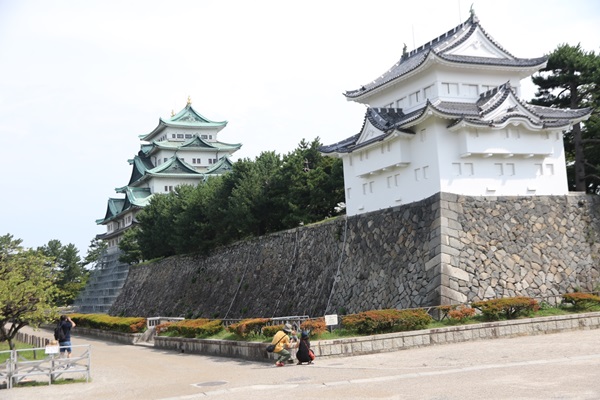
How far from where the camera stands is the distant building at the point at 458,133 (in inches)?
986

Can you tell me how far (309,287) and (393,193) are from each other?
22.3 ft

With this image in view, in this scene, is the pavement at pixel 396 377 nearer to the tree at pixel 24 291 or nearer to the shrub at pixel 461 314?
the shrub at pixel 461 314

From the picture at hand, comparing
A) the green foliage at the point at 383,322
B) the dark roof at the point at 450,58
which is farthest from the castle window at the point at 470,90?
the green foliage at the point at 383,322

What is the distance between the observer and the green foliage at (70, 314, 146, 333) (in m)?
34.7

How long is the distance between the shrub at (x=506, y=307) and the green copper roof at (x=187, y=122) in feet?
177

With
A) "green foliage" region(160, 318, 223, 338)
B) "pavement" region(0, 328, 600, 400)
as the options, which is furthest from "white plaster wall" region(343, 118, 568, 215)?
"green foliage" region(160, 318, 223, 338)

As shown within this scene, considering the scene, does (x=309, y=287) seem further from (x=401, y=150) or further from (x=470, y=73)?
(x=470, y=73)

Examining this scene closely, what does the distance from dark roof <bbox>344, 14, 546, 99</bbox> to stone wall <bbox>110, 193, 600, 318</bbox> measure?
6.17 m

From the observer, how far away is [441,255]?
23344 mm

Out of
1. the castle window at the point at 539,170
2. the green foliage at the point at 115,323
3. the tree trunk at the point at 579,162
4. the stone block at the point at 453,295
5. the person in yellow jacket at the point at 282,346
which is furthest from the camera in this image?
the green foliage at the point at 115,323

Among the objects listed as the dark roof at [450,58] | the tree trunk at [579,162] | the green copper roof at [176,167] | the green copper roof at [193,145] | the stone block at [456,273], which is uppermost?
the green copper roof at [193,145]

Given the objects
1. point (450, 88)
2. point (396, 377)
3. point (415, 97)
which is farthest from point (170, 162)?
point (396, 377)

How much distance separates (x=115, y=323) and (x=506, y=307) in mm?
25521

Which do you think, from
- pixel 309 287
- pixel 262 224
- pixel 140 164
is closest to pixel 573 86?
pixel 309 287
